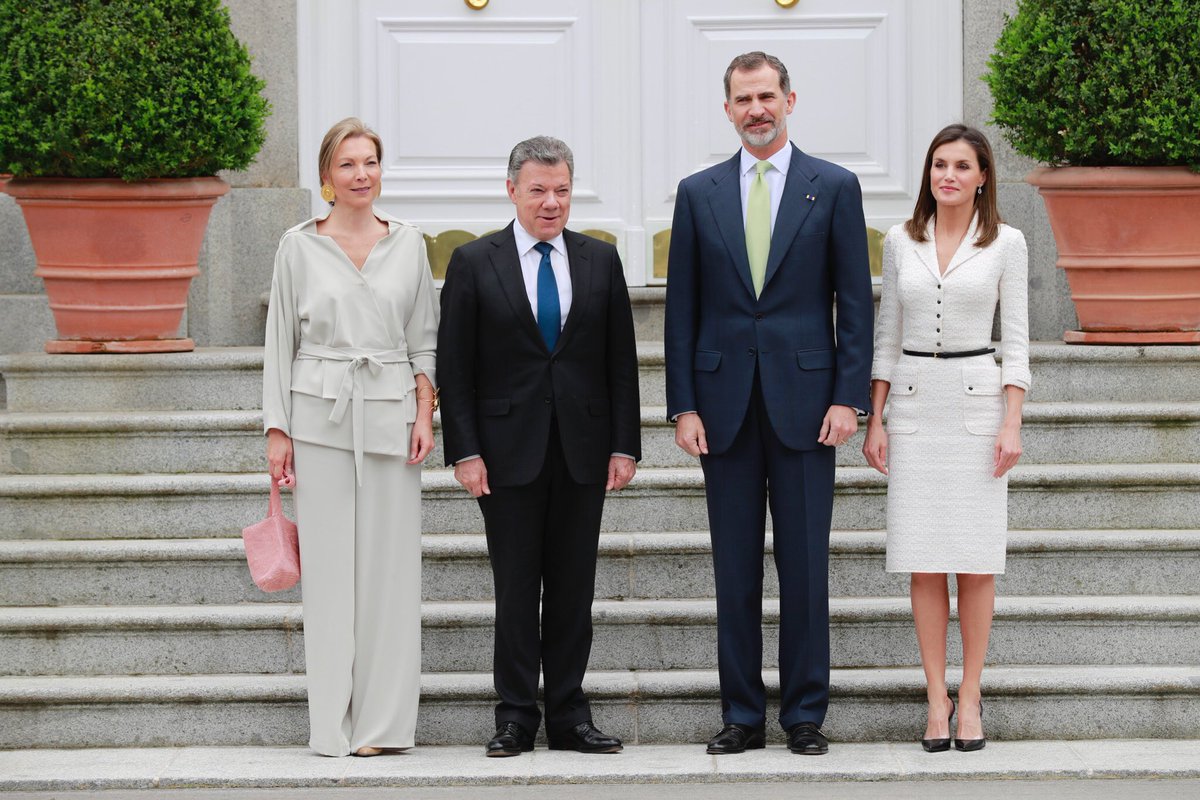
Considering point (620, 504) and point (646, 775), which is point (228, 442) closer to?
point (620, 504)

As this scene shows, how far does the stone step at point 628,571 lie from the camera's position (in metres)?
5.62

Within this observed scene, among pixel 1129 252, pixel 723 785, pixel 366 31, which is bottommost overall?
pixel 723 785

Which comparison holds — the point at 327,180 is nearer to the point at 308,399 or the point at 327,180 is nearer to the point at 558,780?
the point at 308,399

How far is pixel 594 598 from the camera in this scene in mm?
5629

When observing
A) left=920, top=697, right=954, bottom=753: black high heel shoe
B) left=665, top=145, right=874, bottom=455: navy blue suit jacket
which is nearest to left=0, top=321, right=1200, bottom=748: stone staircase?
left=920, top=697, right=954, bottom=753: black high heel shoe

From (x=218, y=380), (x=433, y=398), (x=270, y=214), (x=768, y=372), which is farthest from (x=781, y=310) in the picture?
(x=270, y=214)

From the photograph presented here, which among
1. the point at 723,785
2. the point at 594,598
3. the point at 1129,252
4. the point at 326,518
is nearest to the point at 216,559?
the point at 326,518

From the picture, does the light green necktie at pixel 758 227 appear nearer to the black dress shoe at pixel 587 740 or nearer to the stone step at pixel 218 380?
the black dress shoe at pixel 587 740

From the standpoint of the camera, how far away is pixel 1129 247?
644 cm

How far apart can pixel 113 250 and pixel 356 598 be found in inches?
80.6

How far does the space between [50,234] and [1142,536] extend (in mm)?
3893

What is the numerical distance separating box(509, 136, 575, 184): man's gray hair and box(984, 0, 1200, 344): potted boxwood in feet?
6.82

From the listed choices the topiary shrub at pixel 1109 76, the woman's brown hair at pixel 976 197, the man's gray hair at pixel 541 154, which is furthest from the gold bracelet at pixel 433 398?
the topiary shrub at pixel 1109 76

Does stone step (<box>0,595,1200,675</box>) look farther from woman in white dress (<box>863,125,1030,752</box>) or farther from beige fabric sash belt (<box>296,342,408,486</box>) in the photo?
beige fabric sash belt (<box>296,342,408,486</box>)
